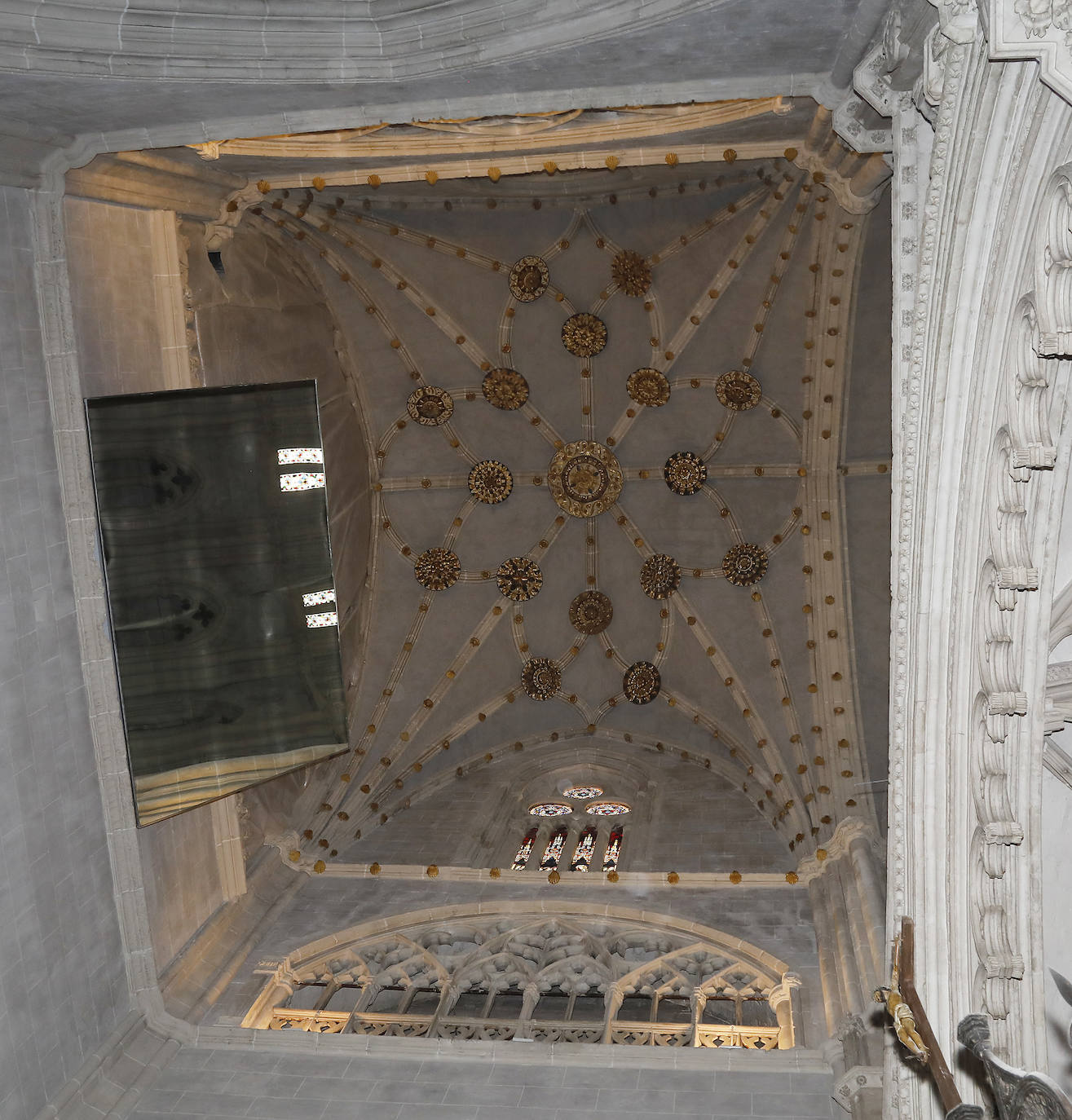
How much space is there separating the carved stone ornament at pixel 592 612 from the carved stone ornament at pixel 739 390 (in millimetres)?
3095

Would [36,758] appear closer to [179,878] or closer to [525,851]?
[179,878]

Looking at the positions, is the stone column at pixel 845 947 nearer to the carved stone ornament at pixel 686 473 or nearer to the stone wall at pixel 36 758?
the carved stone ornament at pixel 686 473

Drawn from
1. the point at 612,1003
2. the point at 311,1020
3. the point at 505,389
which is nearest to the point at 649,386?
the point at 505,389

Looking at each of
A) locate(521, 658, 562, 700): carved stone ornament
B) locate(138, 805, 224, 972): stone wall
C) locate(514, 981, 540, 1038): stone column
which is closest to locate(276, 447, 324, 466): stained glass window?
locate(138, 805, 224, 972): stone wall

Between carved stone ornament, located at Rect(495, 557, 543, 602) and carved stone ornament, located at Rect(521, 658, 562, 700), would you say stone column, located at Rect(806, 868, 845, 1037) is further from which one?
carved stone ornament, located at Rect(495, 557, 543, 602)

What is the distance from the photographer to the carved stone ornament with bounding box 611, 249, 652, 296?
13.5 m

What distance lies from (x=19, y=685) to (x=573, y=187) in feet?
27.6

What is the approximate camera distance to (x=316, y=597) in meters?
8.70

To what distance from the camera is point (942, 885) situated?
6758mm

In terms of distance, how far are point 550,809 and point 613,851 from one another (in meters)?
1.42

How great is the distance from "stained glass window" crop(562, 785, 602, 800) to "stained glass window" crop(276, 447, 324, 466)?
275 inches

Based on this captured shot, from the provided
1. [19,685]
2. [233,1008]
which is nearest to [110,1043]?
[233,1008]

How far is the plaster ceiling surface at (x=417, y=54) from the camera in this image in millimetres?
5430

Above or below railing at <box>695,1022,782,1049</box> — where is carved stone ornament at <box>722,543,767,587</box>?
above
